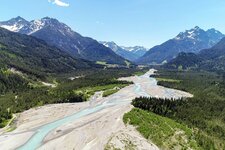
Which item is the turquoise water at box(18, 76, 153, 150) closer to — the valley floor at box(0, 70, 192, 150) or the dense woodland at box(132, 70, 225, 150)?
the valley floor at box(0, 70, 192, 150)

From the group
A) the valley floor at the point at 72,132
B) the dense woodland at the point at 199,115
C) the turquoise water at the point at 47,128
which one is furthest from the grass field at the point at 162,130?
the turquoise water at the point at 47,128

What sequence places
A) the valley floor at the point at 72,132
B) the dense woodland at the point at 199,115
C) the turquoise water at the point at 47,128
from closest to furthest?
the valley floor at the point at 72,132
the turquoise water at the point at 47,128
the dense woodland at the point at 199,115

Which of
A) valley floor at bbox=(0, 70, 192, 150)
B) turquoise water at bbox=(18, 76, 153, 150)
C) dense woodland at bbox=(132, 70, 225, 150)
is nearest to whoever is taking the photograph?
valley floor at bbox=(0, 70, 192, 150)

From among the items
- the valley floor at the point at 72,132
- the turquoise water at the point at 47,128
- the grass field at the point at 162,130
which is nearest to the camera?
the valley floor at the point at 72,132

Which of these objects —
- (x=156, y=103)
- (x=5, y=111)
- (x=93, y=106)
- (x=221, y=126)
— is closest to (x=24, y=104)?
(x=5, y=111)

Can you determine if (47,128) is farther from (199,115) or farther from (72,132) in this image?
(199,115)

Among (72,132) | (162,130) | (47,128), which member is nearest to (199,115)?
(162,130)

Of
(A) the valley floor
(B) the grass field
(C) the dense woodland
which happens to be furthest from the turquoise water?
(B) the grass field

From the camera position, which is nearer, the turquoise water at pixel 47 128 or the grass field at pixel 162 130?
the turquoise water at pixel 47 128

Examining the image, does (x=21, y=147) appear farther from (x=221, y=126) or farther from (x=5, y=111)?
(x=221, y=126)

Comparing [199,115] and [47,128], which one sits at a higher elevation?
[47,128]

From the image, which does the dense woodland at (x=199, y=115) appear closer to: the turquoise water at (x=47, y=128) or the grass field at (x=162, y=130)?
the grass field at (x=162, y=130)

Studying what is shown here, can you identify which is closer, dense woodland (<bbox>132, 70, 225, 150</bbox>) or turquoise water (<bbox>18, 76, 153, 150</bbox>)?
turquoise water (<bbox>18, 76, 153, 150</bbox>)
